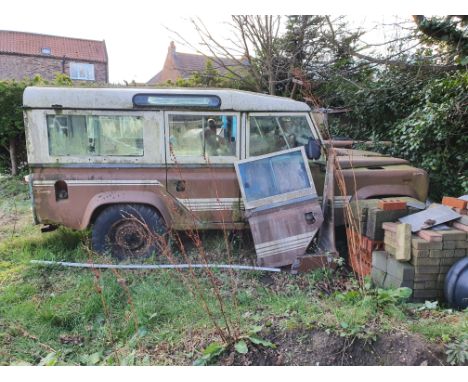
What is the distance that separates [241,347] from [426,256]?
81.9 inches

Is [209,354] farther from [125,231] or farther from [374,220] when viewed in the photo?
[125,231]

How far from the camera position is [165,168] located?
436 centimetres

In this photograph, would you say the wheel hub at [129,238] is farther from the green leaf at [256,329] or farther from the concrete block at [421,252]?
the concrete block at [421,252]

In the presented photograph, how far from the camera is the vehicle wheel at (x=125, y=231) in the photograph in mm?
4379

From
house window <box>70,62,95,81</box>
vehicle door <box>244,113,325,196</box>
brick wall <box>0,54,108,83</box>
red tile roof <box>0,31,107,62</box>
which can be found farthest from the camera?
house window <box>70,62,95,81</box>

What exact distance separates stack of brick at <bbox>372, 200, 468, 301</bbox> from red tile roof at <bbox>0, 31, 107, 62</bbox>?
24.4m

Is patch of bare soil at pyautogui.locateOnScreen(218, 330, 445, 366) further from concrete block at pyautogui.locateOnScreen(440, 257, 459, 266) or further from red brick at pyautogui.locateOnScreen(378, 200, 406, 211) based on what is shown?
red brick at pyautogui.locateOnScreen(378, 200, 406, 211)

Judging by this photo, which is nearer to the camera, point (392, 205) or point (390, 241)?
point (390, 241)

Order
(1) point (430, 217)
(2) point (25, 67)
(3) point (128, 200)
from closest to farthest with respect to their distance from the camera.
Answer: (1) point (430, 217) < (3) point (128, 200) < (2) point (25, 67)

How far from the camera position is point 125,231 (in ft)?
14.6

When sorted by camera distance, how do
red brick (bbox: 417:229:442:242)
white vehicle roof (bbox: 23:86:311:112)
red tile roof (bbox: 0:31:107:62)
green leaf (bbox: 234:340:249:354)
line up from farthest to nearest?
red tile roof (bbox: 0:31:107:62), white vehicle roof (bbox: 23:86:311:112), red brick (bbox: 417:229:442:242), green leaf (bbox: 234:340:249:354)

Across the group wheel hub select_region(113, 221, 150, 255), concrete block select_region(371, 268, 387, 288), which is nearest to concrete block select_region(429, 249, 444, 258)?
concrete block select_region(371, 268, 387, 288)

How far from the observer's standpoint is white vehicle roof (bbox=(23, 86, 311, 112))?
413 cm

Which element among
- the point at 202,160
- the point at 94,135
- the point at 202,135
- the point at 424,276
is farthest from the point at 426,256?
the point at 94,135
